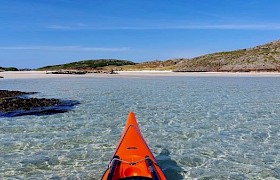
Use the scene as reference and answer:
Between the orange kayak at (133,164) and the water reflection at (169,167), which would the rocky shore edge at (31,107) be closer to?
the water reflection at (169,167)

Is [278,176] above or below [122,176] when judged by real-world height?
below

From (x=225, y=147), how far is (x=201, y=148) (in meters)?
1.05

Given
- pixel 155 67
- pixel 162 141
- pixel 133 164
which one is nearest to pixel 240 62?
pixel 155 67

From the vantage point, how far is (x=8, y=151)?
13328 millimetres

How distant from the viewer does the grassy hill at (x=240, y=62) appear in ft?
261

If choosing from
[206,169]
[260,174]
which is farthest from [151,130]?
[260,174]

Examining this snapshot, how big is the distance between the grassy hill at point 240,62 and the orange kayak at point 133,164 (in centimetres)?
7149

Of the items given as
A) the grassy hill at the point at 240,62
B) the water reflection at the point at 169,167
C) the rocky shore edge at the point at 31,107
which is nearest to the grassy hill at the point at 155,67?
the grassy hill at the point at 240,62

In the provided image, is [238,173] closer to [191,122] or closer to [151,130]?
[151,130]

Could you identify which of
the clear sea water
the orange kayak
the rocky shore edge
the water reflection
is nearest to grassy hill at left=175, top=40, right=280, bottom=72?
the clear sea water

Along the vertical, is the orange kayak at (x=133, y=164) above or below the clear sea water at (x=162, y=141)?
above

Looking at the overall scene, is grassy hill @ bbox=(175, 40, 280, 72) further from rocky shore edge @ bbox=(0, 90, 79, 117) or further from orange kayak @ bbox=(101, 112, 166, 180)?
orange kayak @ bbox=(101, 112, 166, 180)

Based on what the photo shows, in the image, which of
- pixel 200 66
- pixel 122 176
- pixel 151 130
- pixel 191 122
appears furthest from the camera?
pixel 200 66

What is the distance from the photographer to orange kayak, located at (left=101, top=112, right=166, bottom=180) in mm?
8305
